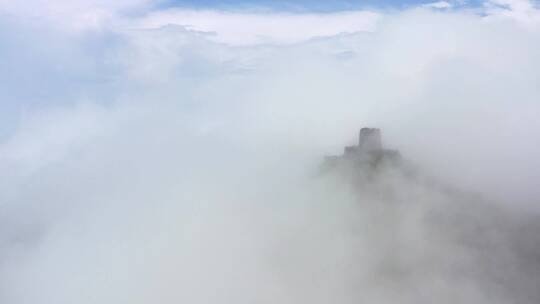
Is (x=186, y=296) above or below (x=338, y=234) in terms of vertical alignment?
below

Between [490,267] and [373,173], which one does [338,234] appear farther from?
[490,267]

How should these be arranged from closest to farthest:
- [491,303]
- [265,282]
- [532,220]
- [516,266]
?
[491,303] < [516,266] < [532,220] < [265,282]

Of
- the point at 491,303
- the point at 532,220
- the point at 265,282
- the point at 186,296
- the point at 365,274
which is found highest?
the point at 532,220

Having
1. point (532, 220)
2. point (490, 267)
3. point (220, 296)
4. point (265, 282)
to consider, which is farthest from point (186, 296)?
point (532, 220)

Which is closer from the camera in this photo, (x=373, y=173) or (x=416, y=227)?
(x=416, y=227)

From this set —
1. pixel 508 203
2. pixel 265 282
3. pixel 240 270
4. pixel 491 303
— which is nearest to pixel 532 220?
pixel 508 203

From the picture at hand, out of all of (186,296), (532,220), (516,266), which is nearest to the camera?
(516,266)

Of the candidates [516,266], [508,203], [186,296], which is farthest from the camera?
[186,296]

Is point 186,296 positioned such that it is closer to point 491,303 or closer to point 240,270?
point 240,270

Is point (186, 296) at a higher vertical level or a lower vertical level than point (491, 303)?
lower
